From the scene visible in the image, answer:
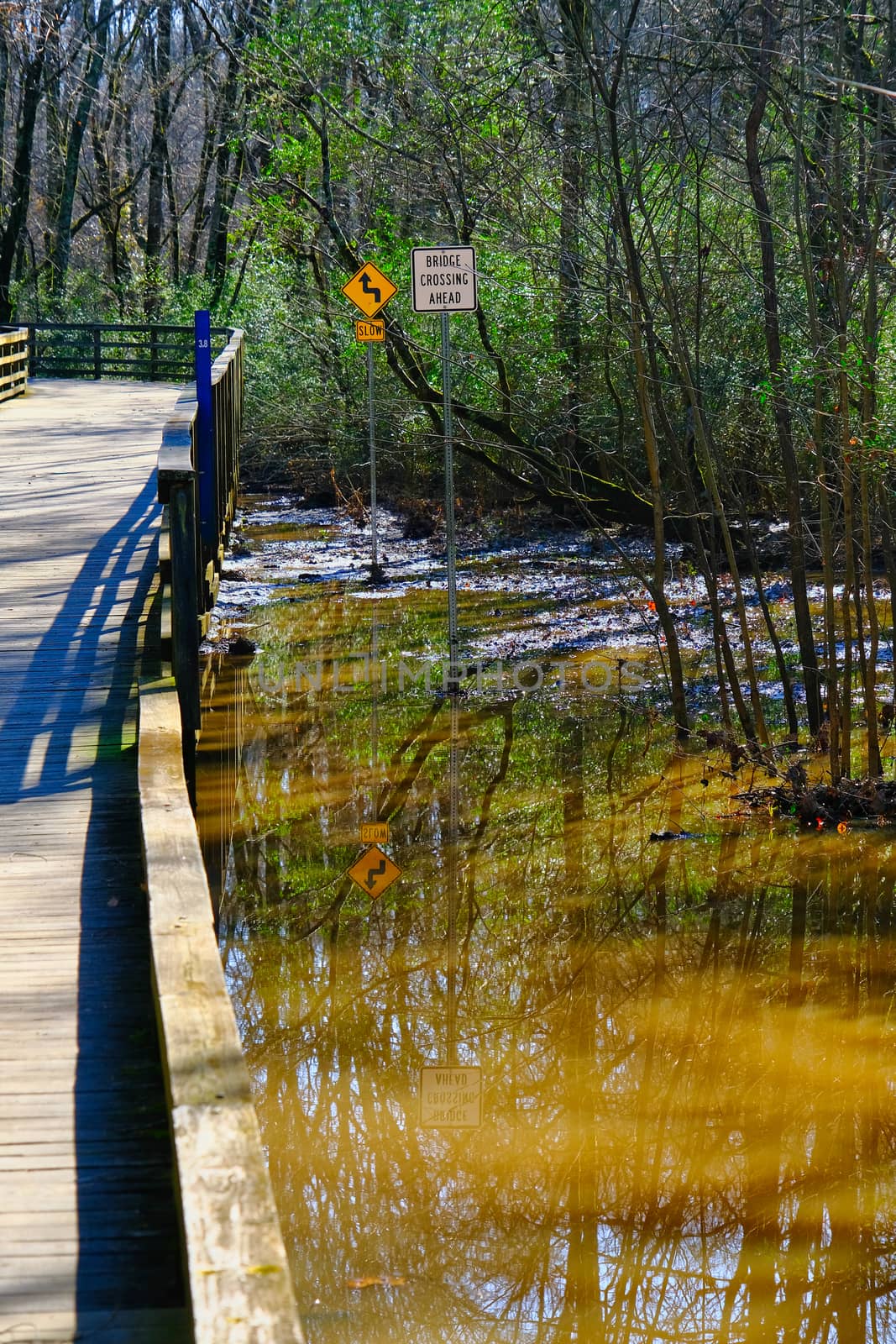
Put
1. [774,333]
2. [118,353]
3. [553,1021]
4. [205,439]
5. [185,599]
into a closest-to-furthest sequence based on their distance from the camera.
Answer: [553,1021] < [185,599] < [774,333] < [205,439] < [118,353]

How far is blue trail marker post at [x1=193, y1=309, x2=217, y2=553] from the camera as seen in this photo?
11719 mm

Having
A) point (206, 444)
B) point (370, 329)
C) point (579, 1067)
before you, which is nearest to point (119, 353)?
point (370, 329)

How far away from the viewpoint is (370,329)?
1498 cm

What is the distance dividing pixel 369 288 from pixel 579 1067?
11012 mm

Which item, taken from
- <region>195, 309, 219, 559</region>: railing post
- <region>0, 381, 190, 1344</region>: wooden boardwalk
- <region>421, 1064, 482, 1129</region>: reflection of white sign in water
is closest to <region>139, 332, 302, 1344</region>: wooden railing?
<region>0, 381, 190, 1344</region>: wooden boardwalk

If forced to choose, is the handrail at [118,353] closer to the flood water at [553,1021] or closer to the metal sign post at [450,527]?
the metal sign post at [450,527]

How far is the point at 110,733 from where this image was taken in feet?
22.9

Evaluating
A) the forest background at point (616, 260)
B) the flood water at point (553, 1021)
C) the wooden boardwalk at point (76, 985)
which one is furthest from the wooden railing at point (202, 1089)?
the forest background at point (616, 260)

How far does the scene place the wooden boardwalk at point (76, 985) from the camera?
10.1 ft

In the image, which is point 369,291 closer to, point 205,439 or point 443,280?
point 205,439

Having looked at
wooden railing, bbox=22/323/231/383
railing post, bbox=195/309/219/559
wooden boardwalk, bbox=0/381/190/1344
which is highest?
wooden railing, bbox=22/323/231/383

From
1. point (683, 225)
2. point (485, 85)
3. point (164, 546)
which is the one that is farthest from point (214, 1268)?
point (485, 85)

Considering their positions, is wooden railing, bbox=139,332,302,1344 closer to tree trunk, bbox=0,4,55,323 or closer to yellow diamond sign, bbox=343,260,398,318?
yellow diamond sign, bbox=343,260,398,318

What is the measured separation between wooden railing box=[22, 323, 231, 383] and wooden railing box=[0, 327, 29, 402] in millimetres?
1242
